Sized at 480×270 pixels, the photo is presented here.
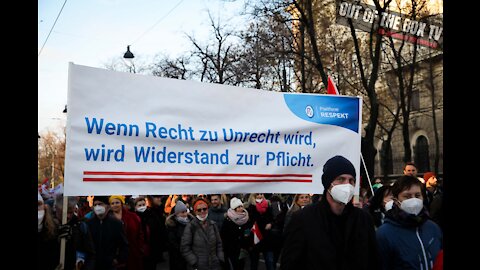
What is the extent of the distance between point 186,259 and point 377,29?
17685mm

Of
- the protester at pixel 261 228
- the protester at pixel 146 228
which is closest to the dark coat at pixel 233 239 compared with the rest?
the protester at pixel 261 228

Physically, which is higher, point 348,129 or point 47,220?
point 348,129

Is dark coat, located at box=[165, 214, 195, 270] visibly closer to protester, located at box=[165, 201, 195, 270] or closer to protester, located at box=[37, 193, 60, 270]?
protester, located at box=[165, 201, 195, 270]

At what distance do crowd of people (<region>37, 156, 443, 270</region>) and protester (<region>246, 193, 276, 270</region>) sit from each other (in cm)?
2

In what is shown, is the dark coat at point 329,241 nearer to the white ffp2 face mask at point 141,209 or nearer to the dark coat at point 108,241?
the dark coat at point 108,241

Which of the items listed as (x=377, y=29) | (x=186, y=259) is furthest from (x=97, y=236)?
(x=377, y=29)

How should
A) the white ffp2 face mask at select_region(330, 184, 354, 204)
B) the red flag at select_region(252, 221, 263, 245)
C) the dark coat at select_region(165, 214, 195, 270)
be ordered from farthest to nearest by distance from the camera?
the red flag at select_region(252, 221, 263, 245) < the dark coat at select_region(165, 214, 195, 270) < the white ffp2 face mask at select_region(330, 184, 354, 204)

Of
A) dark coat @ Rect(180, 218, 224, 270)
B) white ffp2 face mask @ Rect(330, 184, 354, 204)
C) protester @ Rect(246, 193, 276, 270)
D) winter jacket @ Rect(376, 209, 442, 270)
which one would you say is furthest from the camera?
protester @ Rect(246, 193, 276, 270)

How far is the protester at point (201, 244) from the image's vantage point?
7.71m

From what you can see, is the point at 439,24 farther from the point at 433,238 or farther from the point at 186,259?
the point at 433,238

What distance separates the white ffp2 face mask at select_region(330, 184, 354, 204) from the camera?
4066 millimetres

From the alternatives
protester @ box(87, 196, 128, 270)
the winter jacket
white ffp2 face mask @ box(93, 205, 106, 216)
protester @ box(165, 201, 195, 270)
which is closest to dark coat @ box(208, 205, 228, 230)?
protester @ box(165, 201, 195, 270)

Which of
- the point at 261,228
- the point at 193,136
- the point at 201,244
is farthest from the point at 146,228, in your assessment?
the point at 193,136
